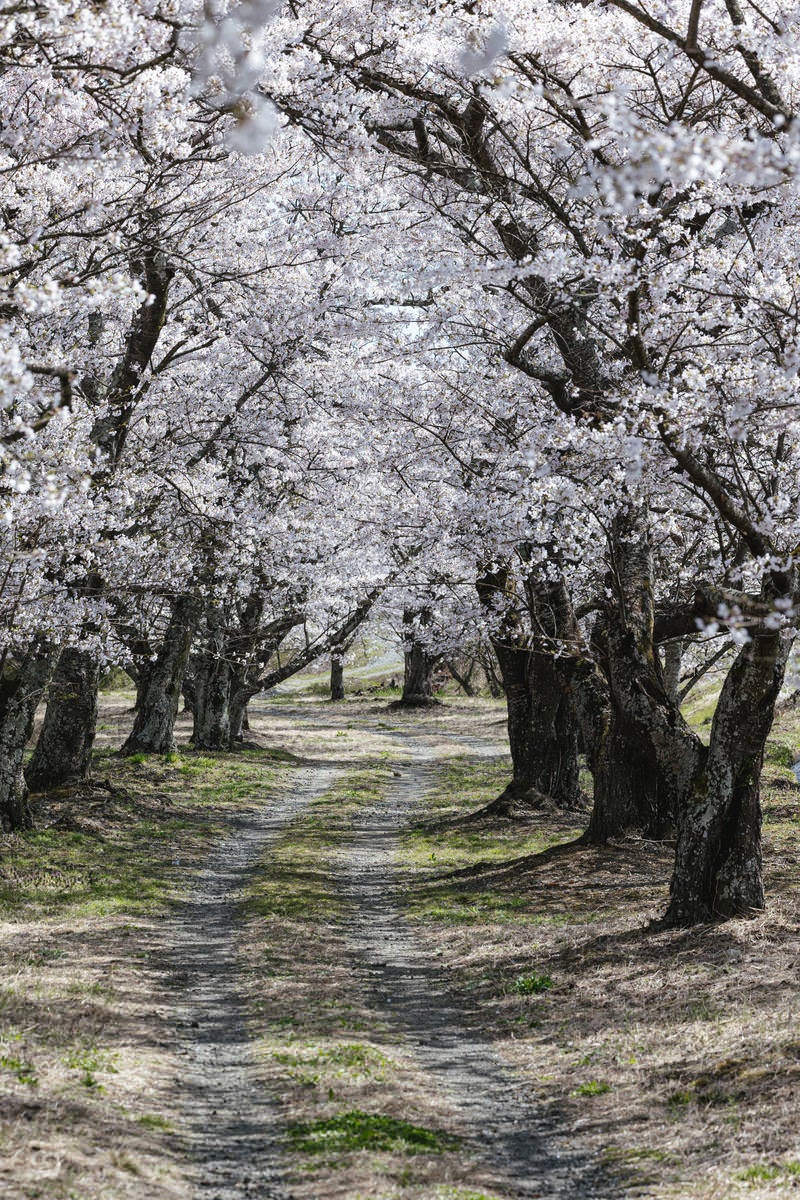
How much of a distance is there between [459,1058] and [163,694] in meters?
19.1

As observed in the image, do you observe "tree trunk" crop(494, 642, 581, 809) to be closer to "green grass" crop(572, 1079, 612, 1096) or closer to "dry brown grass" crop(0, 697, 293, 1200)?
"dry brown grass" crop(0, 697, 293, 1200)

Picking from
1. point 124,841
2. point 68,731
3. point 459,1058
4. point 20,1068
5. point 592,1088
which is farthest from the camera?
point 68,731

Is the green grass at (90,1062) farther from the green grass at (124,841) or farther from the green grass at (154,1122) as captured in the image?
the green grass at (124,841)

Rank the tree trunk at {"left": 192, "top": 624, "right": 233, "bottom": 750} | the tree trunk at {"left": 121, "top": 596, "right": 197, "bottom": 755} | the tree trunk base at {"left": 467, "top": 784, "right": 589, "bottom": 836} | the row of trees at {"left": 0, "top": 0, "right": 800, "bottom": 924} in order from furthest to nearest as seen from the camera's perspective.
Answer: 1. the tree trunk at {"left": 192, "top": 624, "right": 233, "bottom": 750}
2. the tree trunk at {"left": 121, "top": 596, "right": 197, "bottom": 755}
3. the tree trunk base at {"left": 467, "top": 784, "right": 589, "bottom": 836}
4. the row of trees at {"left": 0, "top": 0, "right": 800, "bottom": 924}

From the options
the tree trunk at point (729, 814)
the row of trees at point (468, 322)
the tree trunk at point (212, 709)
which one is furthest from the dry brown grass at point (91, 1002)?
the tree trunk at point (212, 709)

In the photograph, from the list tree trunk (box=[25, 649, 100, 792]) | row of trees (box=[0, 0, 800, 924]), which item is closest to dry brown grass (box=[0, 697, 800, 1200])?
row of trees (box=[0, 0, 800, 924])

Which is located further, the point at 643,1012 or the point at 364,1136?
the point at 643,1012

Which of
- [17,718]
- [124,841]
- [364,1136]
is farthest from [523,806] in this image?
[364,1136]

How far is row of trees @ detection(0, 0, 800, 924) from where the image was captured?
32.2 ft

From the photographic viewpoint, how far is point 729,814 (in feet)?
37.8

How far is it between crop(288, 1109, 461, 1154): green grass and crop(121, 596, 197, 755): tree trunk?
1930 cm

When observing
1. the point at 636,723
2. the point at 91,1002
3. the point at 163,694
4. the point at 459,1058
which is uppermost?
the point at 163,694

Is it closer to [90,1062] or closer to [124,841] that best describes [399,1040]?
[90,1062]

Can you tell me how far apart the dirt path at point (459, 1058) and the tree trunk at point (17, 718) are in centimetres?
514
